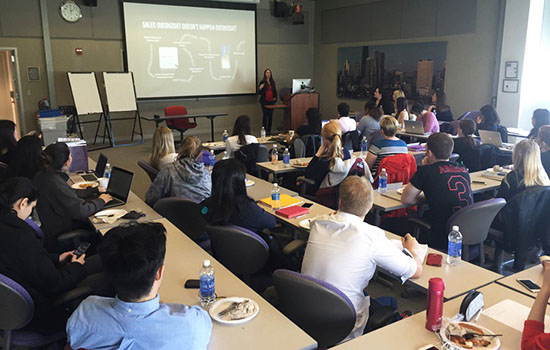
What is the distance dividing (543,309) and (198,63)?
35.6 ft

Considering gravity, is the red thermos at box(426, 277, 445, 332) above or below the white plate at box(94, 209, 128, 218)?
above

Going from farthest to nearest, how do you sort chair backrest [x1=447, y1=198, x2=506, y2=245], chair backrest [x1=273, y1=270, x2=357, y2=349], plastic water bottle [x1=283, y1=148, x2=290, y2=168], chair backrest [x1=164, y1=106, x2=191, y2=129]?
chair backrest [x1=164, y1=106, x2=191, y2=129] → plastic water bottle [x1=283, y1=148, x2=290, y2=168] → chair backrest [x1=447, y1=198, x2=506, y2=245] → chair backrest [x1=273, y1=270, x2=357, y2=349]

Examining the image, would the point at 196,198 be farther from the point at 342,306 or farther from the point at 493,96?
the point at 493,96

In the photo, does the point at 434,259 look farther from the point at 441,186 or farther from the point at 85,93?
the point at 85,93

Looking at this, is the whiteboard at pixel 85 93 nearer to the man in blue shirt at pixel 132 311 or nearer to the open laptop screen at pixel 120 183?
A: the open laptop screen at pixel 120 183

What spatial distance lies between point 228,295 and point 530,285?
1.56 metres

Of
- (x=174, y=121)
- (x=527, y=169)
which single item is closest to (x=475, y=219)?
(x=527, y=169)

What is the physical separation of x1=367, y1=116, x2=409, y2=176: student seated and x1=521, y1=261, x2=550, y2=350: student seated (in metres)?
3.26

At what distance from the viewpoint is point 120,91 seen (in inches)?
397

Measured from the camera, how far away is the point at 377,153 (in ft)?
16.3

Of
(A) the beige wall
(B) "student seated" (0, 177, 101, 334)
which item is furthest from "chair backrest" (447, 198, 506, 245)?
(A) the beige wall

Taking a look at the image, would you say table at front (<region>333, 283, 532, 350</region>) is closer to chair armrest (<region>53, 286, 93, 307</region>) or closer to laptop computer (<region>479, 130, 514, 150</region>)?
chair armrest (<region>53, 286, 93, 307</region>)

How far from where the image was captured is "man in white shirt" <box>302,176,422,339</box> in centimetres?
222

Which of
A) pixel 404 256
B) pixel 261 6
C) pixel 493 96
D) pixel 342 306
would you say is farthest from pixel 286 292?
pixel 261 6
